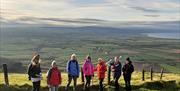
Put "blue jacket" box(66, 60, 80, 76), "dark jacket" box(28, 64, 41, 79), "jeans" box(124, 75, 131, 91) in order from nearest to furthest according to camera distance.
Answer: "dark jacket" box(28, 64, 41, 79), "blue jacket" box(66, 60, 80, 76), "jeans" box(124, 75, 131, 91)

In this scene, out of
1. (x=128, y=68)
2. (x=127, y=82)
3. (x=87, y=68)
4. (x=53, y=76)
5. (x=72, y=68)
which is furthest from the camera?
(x=127, y=82)

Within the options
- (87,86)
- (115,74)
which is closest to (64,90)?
(87,86)

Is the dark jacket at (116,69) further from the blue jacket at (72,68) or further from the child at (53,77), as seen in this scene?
the child at (53,77)

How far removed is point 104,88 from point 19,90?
18.9 ft

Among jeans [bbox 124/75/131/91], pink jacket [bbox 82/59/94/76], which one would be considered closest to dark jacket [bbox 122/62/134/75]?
jeans [bbox 124/75/131/91]

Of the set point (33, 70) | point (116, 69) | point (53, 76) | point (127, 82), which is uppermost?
point (33, 70)

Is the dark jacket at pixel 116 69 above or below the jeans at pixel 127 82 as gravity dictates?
→ above

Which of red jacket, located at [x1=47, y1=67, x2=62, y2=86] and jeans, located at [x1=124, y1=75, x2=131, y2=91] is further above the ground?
Result: red jacket, located at [x1=47, y1=67, x2=62, y2=86]

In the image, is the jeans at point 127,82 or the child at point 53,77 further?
the jeans at point 127,82

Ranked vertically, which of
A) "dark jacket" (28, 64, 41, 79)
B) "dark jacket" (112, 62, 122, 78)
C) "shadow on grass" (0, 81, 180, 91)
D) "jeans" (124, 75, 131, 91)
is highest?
"dark jacket" (28, 64, 41, 79)

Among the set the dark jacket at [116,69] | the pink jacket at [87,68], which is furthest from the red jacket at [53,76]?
the dark jacket at [116,69]

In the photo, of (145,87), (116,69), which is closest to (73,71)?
(116,69)

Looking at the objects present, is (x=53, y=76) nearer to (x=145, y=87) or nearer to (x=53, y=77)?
(x=53, y=77)

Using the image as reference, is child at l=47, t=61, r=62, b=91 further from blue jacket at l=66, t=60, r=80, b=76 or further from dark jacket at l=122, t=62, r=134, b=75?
dark jacket at l=122, t=62, r=134, b=75
